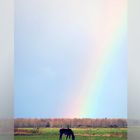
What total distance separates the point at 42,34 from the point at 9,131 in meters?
0.84

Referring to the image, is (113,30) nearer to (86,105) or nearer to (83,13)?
(83,13)

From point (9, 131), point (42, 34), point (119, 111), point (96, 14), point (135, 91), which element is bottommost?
point (9, 131)

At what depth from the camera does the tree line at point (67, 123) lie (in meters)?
2.23

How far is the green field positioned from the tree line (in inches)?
1.3

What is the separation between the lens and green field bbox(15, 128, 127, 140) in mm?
2232

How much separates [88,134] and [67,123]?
196 mm

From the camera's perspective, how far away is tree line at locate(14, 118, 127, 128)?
2.23m

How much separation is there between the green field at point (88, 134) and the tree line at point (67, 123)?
33mm

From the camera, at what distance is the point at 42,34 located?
2.26 m

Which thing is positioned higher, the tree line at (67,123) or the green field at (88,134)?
the tree line at (67,123)

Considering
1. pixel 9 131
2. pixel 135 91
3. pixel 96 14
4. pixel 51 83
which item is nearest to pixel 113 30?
pixel 96 14

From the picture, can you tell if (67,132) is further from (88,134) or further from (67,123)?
(88,134)

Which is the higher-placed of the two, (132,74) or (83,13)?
(83,13)

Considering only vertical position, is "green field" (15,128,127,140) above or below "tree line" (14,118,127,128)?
below
